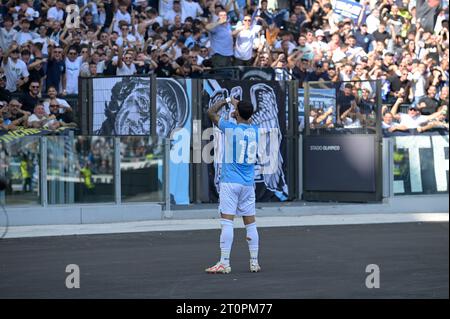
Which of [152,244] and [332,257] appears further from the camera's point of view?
[152,244]

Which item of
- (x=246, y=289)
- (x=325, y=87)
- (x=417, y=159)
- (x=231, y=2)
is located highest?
(x=231, y=2)

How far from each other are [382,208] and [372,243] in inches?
207

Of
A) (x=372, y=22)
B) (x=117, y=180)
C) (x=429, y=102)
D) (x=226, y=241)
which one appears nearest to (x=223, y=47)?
(x=429, y=102)

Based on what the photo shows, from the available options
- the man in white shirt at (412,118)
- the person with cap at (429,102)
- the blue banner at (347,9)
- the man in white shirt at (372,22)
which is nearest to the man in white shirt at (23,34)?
the man in white shirt at (412,118)

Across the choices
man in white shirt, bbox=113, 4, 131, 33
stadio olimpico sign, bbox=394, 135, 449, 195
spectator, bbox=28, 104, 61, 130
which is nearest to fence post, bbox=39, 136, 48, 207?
spectator, bbox=28, 104, 61, 130

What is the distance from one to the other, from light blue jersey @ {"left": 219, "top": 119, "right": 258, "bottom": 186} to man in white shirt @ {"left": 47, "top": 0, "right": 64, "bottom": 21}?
10020 millimetres

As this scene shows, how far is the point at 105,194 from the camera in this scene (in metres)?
17.7

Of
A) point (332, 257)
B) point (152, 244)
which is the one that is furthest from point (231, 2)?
point (332, 257)

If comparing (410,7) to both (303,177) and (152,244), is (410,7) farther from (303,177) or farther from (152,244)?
(152,244)

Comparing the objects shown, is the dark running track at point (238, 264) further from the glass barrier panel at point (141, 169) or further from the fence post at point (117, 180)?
the glass barrier panel at point (141, 169)

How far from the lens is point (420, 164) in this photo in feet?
67.2

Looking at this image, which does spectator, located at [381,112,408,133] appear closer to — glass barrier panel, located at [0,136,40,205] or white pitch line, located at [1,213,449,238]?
white pitch line, located at [1,213,449,238]

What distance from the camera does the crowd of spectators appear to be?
19.3 metres

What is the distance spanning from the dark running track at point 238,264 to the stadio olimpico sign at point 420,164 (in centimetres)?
318
